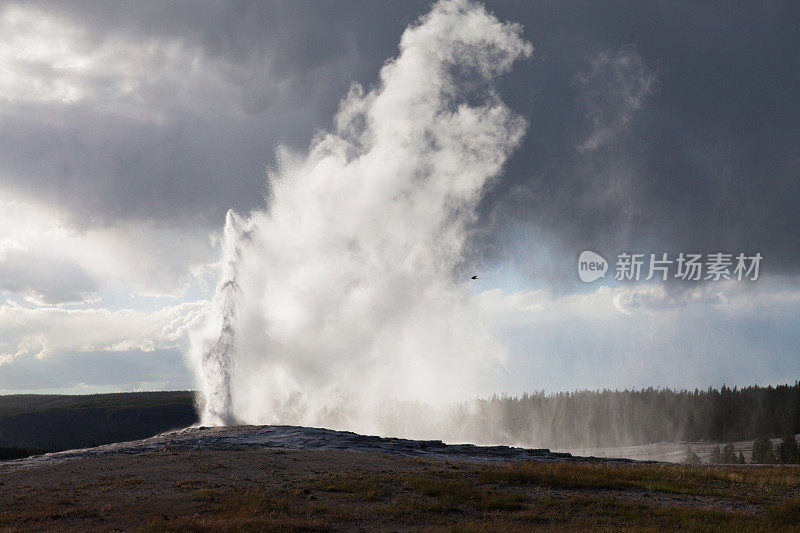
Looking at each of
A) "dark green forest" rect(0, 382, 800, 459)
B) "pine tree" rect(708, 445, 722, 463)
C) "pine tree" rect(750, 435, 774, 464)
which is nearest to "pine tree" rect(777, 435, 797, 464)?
"pine tree" rect(750, 435, 774, 464)

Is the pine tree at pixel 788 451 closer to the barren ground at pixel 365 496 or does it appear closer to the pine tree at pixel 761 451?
the pine tree at pixel 761 451

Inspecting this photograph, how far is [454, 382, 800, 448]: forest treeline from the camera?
110m

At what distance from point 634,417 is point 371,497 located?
121 meters

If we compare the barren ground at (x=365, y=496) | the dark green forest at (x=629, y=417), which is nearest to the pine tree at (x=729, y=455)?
the dark green forest at (x=629, y=417)

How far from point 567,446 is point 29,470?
105445mm

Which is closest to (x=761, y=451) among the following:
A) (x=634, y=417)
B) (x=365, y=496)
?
(x=634, y=417)

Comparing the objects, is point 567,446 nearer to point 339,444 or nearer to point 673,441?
point 673,441

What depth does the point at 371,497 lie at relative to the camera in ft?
75.4

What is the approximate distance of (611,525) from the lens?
1881cm

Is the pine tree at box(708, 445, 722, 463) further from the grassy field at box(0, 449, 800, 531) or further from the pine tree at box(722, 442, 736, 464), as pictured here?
the grassy field at box(0, 449, 800, 531)

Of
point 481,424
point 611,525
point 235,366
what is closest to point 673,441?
point 481,424

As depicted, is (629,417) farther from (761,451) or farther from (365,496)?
(365,496)

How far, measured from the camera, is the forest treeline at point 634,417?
11025 centimetres

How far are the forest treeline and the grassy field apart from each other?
74714 millimetres
